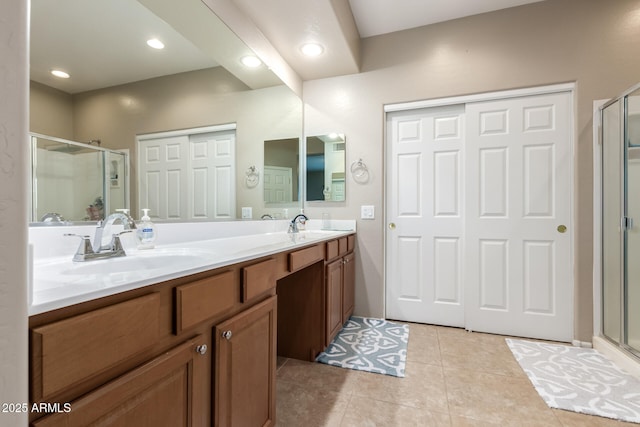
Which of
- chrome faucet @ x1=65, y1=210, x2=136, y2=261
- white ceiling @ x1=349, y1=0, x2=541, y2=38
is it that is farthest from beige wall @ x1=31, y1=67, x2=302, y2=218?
white ceiling @ x1=349, y1=0, x2=541, y2=38

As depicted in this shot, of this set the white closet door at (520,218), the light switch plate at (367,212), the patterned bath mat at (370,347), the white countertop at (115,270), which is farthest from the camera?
the light switch plate at (367,212)

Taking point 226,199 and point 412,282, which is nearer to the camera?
point 226,199

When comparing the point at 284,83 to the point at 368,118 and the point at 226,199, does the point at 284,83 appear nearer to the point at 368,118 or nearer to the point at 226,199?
the point at 368,118

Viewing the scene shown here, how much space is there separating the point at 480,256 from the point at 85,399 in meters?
2.55

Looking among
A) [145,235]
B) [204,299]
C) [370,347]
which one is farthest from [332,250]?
[204,299]

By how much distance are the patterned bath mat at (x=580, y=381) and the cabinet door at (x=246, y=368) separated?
1.45 meters

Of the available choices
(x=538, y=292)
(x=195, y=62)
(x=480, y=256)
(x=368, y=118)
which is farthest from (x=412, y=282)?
(x=195, y=62)

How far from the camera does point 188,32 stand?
146 cm

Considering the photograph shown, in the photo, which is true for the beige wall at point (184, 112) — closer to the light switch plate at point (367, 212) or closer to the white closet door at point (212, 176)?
the white closet door at point (212, 176)

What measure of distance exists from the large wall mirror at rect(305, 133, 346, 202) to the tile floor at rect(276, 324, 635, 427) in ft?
4.77

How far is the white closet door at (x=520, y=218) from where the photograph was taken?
216 cm

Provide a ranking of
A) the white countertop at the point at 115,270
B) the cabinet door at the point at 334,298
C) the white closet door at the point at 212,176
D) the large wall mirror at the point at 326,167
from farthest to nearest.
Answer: the large wall mirror at the point at 326,167 < the cabinet door at the point at 334,298 < the white closet door at the point at 212,176 < the white countertop at the point at 115,270

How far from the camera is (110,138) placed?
3.69ft

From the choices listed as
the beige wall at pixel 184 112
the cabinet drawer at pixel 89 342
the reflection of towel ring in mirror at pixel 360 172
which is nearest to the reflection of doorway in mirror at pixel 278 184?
the beige wall at pixel 184 112
